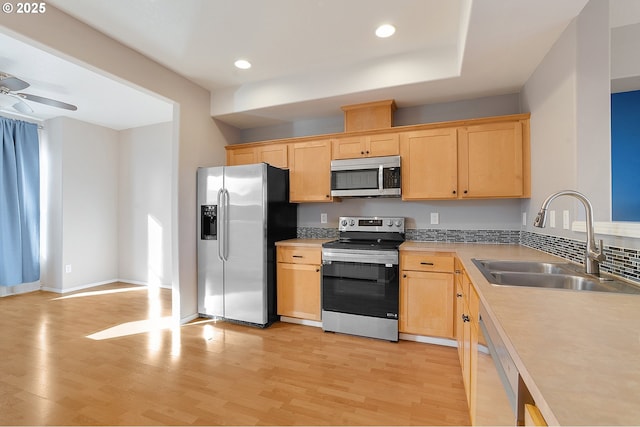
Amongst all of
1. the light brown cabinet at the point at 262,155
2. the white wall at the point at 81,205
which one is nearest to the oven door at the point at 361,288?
the light brown cabinet at the point at 262,155

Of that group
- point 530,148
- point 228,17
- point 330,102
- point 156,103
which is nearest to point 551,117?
point 530,148

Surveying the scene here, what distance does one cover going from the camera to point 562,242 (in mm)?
1924

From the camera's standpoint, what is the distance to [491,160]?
2725 millimetres

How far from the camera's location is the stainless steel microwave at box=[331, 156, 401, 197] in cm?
296

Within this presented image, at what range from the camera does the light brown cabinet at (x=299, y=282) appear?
3.07 metres

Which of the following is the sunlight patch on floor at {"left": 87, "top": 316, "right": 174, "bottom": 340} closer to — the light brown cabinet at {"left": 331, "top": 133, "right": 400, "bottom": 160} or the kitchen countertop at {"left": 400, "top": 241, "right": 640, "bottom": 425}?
the light brown cabinet at {"left": 331, "top": 133, "right": 400, "bottom": 160}

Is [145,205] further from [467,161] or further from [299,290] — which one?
[467,161]

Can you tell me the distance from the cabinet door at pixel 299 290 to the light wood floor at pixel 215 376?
6.8 inches

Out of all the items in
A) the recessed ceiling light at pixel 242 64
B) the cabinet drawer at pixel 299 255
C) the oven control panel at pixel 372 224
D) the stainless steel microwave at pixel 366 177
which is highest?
the recessed ceiling light at pixel 242 64

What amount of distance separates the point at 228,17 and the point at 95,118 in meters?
3.80

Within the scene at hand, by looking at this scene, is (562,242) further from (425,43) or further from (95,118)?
(95,118)

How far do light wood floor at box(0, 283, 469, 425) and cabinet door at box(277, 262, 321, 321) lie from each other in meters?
0.17

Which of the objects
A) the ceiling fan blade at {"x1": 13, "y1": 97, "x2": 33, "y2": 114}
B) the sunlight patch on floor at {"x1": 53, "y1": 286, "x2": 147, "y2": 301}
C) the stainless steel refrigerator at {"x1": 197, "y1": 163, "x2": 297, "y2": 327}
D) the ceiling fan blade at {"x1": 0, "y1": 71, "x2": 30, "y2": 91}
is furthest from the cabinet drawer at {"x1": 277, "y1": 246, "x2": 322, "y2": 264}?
the ceiling fan blade at {"x1": 13, "y1": 97, "x2": 33, "y2": 114}

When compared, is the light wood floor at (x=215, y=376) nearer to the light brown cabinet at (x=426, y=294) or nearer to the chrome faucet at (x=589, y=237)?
the light brown cabinet at (x=426, y=294)
